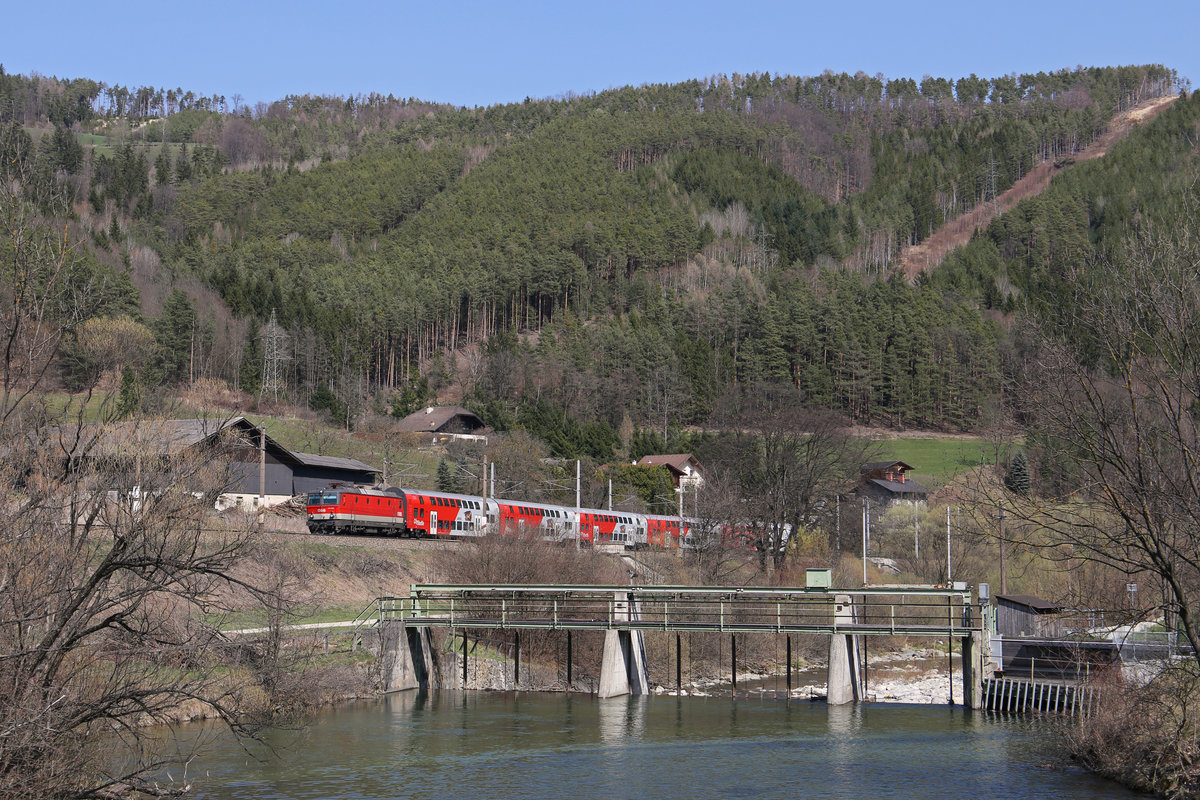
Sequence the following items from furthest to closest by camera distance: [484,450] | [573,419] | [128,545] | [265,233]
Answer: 1. [265,233]
2. [573,419]
3. [484,450]
4. [128,545]

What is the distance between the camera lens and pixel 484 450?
9400cm

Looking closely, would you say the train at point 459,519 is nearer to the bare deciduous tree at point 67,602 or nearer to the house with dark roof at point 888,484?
the house with dark roof at point 888,484

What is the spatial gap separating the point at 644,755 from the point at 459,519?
117 feet

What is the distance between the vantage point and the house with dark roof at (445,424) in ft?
360

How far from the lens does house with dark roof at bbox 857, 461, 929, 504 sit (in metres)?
96.9

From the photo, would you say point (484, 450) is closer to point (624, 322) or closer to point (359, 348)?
point (359, 348)

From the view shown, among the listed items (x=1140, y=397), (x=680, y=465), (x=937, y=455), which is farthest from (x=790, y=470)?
(x=937, y=455)

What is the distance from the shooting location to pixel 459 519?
61.7 metres

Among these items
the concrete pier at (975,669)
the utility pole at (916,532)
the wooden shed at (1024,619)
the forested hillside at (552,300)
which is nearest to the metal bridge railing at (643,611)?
the concrete pier at (975,669)

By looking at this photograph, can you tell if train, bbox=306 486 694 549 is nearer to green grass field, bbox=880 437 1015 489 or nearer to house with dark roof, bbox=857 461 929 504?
house with dark roof, bbox=857 461 929 504

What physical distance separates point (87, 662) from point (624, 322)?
441 ft

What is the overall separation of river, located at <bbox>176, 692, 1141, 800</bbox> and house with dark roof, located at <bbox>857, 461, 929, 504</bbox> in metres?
63.3

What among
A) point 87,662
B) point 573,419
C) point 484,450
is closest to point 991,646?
point 87,662

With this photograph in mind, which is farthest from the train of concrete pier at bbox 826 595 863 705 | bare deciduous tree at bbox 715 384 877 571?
concrete pier at bbox 826 595 863 705
